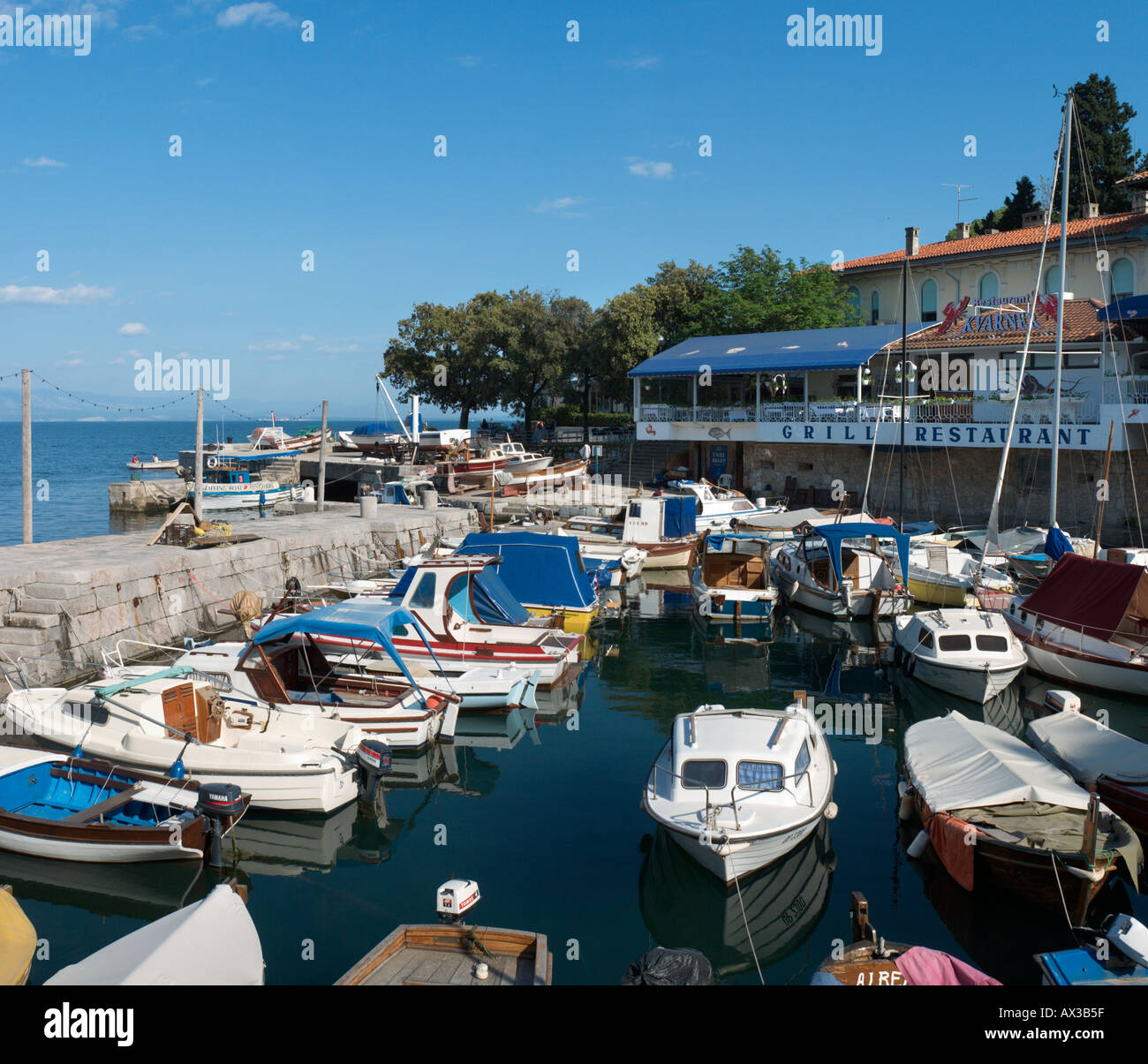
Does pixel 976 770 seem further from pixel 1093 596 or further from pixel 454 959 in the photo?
pixel 1093 596

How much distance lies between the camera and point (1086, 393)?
3144 cm

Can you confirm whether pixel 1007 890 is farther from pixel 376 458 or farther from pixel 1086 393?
pixel 376 458

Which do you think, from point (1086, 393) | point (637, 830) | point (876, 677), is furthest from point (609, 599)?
point (1086, 393)

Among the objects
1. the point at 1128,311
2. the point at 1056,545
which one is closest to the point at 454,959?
the point at 1056,545

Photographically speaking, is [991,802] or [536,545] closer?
[991,802]

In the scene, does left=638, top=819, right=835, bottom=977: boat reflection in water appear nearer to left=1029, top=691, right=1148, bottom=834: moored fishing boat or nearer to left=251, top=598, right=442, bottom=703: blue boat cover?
left=1029, top=691, right=1148, bottom=834: moored fishing boat

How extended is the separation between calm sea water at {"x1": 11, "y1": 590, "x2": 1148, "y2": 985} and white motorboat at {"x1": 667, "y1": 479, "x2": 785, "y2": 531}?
18197 millimetres

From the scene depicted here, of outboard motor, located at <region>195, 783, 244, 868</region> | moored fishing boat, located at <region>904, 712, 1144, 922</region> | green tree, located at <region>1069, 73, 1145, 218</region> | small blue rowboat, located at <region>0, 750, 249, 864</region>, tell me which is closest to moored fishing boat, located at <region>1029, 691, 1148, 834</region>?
moored fishing boat, located at <region>904, 712, 1144, 922</region>

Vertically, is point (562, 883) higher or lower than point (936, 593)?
lower

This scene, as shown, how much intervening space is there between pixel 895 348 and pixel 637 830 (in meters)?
30.0

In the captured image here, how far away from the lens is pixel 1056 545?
2256 cm

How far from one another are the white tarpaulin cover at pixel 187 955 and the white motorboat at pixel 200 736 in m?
3.99

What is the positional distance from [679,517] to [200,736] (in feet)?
67.4

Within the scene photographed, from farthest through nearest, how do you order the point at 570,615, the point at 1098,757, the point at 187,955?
the point at 570,615
the point at 1098,757
the point at 187,955
